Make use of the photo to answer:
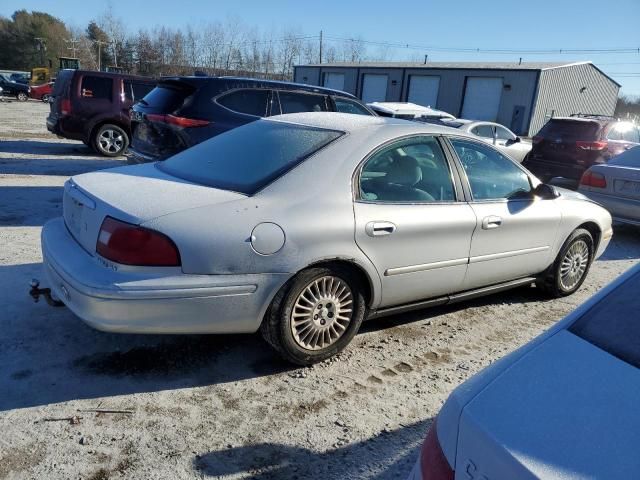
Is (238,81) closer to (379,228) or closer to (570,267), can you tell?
(379,228)

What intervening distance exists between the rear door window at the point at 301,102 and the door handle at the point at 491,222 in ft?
13.9

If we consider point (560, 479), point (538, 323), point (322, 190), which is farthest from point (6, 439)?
point (538, 323)

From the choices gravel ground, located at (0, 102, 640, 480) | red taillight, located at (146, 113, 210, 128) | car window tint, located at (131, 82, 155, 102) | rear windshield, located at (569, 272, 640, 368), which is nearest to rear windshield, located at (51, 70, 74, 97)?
car window tint, located at (131, 82, 155, 102)

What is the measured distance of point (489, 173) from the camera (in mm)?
4223

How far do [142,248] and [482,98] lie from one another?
122ft

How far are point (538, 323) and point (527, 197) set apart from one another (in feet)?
3.53

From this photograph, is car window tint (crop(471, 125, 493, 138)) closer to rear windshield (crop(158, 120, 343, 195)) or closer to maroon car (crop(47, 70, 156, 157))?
maroon car (crop(47, 70, 156, 157))

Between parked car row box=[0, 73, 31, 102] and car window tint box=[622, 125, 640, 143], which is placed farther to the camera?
parked car row box=[0, 73, 31, 102]

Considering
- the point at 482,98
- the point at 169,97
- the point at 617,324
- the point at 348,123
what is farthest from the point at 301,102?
the point at 482,98

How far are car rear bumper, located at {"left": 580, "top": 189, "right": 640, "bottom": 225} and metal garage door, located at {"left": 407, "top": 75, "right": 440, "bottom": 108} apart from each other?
3259 centimetres

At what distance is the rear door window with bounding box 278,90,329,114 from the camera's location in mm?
7434

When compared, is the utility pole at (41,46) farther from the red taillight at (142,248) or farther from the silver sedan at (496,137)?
the red taillight at (142,248)

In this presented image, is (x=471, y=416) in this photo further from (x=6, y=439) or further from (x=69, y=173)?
(x=69, y=173)

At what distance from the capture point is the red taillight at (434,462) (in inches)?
57.5
